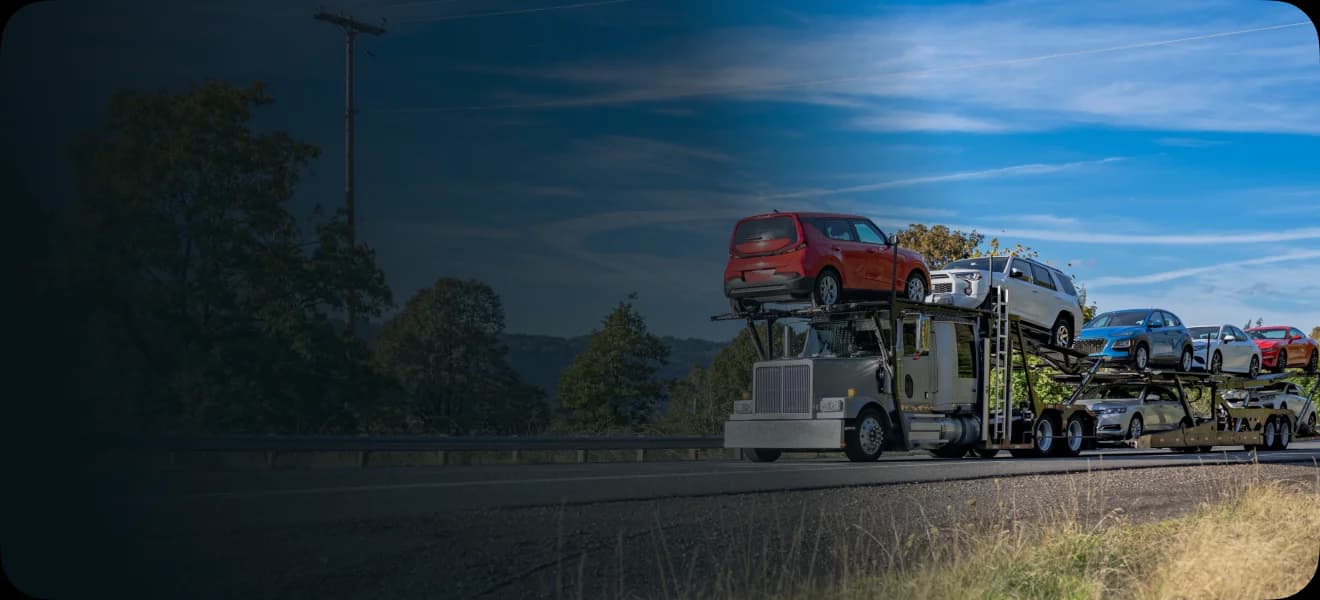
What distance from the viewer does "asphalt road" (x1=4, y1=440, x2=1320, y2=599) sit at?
6.86m

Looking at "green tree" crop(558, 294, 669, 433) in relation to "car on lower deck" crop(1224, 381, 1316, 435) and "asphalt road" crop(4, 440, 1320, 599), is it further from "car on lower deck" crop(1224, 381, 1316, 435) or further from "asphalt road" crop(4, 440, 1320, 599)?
"car on lower deck" crop(1224, 381, 1316, 435)

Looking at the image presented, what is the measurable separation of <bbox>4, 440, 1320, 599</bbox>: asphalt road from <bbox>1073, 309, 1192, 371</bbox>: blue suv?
32.2ft

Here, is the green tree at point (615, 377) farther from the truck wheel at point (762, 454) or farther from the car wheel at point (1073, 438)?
the car wheel at point (1073, 438)

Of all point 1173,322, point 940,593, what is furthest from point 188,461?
point 1173,322

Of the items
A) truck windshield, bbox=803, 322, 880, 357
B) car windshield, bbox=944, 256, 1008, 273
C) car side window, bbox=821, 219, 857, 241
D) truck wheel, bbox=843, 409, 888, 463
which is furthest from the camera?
car windshield, bbox=944, 256, 1008, 273

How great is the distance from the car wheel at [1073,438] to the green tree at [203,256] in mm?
17775

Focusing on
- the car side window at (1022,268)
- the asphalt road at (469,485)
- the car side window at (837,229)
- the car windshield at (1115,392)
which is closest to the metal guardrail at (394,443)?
the asphalt road at (469,485)

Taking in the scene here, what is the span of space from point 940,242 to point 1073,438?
46.9 feet

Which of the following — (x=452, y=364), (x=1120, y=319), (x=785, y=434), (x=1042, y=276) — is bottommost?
(x=785, y=434)

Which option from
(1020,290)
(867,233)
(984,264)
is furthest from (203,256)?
(1020,290)

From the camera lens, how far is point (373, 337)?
30.6 ft

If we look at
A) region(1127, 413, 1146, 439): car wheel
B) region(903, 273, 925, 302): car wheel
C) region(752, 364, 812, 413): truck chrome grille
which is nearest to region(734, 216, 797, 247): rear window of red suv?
region(752, 364, 812, 413): truck chrome grille

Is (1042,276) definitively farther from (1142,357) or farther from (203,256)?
(203,256)

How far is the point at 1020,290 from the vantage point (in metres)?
22.4
